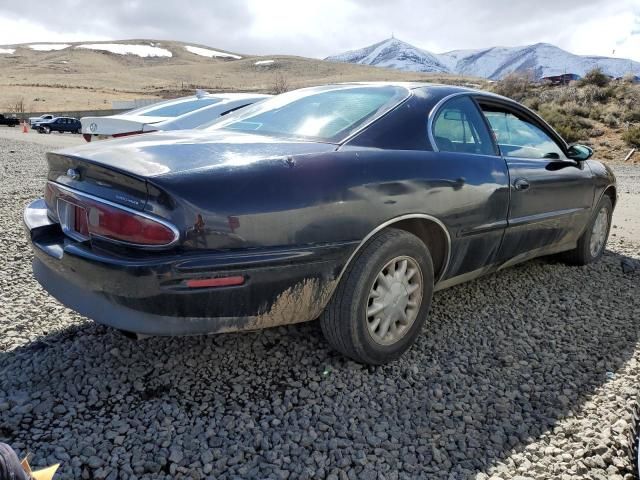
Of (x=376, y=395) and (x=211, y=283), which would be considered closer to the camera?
(x=211, y=283)

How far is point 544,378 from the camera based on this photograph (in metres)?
2.70

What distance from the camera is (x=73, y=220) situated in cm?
239

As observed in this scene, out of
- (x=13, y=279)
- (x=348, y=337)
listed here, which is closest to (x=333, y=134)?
(x=348, y=337)

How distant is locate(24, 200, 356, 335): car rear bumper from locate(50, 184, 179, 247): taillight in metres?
0.06

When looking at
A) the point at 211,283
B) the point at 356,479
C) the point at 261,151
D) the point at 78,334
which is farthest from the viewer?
the point at 78,334

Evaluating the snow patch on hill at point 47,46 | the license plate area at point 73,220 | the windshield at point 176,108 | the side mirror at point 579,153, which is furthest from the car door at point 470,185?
the snow patch on hill at point 47,46

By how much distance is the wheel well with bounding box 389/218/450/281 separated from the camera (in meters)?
2.77

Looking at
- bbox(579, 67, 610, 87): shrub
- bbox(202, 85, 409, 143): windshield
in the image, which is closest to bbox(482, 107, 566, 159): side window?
bbox(202, 85, 409, 143): windshield

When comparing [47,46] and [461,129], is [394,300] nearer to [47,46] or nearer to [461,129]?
[461,129]

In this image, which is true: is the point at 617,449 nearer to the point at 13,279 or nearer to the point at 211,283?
the point at 211,283

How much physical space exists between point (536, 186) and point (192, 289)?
2.47 metres

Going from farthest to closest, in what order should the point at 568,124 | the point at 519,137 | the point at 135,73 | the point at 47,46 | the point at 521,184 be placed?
1. the point at 47,46
2. the point at 135,73
3. the point at 568,124
4. the point at 519,137
5. the point at 521,184

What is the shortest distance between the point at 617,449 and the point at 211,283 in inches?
70.9

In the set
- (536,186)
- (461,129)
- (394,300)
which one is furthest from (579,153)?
(394,300)
